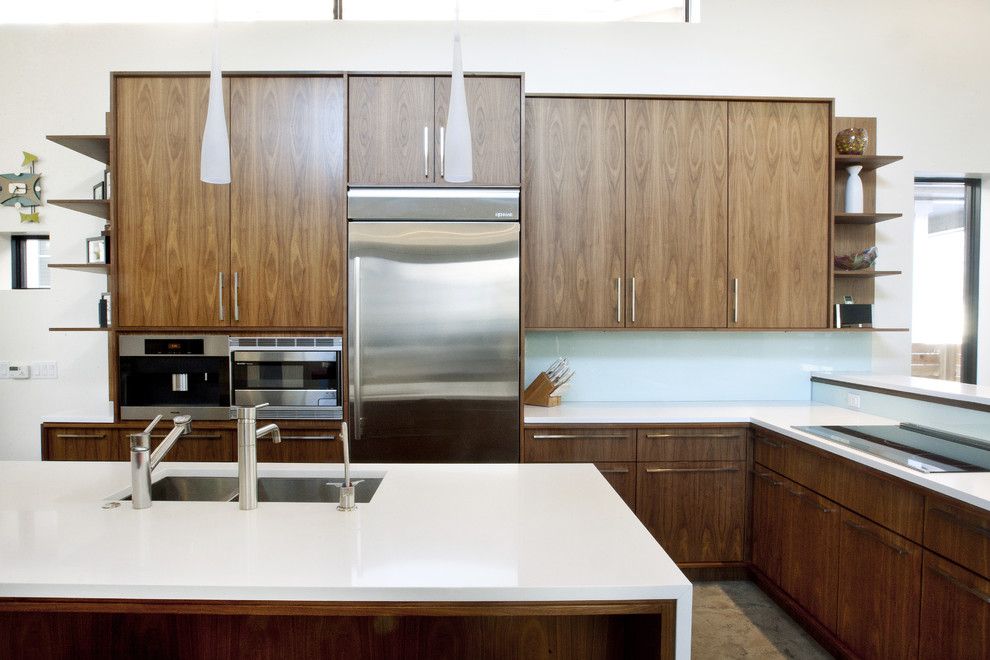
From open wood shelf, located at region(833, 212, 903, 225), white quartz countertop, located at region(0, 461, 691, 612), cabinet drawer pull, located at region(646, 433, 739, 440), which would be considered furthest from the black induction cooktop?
open wood shelf, located at region(833, 212, 903, 225)

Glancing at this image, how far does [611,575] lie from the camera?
1115 millimetres

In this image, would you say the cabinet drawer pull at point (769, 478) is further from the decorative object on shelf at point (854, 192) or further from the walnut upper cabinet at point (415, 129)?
the walnut upper cabinet at point (415, 129)

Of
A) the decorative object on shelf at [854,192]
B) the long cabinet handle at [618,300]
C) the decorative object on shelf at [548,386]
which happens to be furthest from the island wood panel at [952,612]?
the decorative object on shelf at [854,192]

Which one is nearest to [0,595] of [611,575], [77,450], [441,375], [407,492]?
[407,492]

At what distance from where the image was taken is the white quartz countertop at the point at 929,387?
7.02 ft

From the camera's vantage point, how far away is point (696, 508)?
9.57ft

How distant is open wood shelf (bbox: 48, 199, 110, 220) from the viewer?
294cm

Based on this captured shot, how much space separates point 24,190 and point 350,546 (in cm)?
351

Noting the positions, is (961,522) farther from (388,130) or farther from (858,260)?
(388,130)

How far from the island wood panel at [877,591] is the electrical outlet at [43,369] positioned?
4178 mm

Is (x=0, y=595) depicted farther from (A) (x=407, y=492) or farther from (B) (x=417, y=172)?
(B) (x=417, y=172)

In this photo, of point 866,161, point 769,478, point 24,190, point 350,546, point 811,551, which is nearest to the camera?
point 350,546

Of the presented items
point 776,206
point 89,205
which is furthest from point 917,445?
point 89,205

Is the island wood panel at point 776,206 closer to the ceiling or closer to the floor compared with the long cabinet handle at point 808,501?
closer to the ceiling
